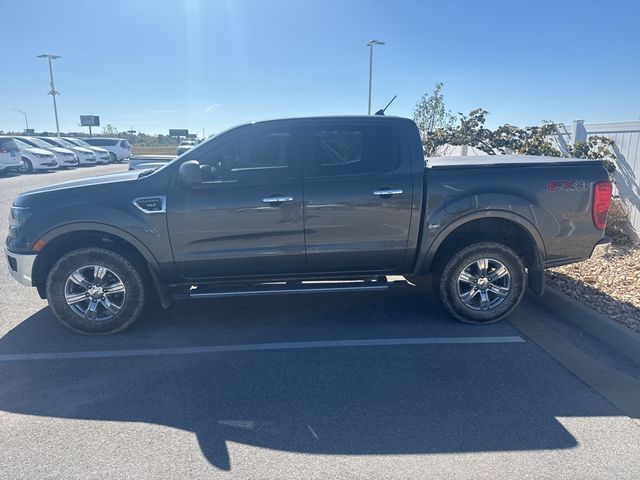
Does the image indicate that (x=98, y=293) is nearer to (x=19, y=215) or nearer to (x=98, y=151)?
(x=19, y=215)

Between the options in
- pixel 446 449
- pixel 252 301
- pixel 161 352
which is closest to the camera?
pixel 446 449

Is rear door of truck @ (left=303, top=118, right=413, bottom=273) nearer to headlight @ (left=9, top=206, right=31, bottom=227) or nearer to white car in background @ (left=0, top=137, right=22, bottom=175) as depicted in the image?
headlight @ (left=9, top=206, right=31, bottom=227)

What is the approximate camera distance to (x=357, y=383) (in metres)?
3.56

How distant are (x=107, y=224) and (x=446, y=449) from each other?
336cm

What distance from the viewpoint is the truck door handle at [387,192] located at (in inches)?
171

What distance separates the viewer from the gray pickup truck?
4.26m

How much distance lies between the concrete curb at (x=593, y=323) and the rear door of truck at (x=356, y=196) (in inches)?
72.2

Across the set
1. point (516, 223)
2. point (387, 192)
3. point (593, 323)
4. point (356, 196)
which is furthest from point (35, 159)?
point (593, 323)

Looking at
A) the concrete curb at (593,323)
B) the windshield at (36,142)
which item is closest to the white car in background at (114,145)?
the windshield at (36,142)

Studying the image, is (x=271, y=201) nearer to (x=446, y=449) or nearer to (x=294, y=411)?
(x=294, y=411)

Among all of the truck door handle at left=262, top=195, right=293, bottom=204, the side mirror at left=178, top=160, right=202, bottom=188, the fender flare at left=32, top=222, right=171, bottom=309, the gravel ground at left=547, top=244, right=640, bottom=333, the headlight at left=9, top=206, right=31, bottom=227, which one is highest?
the side mirror at left=178, top=160, right=202, bottom=188

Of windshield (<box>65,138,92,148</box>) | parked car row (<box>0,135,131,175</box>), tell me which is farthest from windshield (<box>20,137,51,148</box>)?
windshield (<box>65,138,92,148</box>)

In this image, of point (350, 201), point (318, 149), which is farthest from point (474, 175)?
point (318, 149)

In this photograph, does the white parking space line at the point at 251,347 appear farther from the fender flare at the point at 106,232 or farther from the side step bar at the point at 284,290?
the fender flare at the point at 106,232
